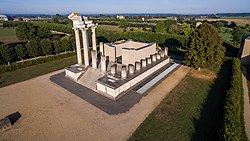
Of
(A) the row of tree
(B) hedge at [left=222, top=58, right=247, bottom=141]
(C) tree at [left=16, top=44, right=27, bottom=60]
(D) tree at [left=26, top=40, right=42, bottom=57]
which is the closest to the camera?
(B) hedge at [left=222, top=58, right=247, bottom=141]

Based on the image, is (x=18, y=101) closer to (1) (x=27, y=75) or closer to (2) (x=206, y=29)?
(1) (x=27, y=75)

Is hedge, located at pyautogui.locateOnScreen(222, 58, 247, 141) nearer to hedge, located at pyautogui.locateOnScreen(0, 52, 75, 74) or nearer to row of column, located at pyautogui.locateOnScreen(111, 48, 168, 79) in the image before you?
row of column, located at pyautogui.locateOnScreen(111, 48, 168, 79)

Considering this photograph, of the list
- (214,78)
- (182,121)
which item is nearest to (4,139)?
(182,121)

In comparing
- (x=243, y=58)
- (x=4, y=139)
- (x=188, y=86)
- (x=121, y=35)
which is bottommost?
(x=4, y=139)

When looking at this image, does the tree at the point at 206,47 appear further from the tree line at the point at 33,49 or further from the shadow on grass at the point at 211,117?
the tree line at the point at 33,49

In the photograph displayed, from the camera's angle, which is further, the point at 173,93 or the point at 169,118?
the point at 173,93

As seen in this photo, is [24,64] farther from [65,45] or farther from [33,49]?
[65,45]

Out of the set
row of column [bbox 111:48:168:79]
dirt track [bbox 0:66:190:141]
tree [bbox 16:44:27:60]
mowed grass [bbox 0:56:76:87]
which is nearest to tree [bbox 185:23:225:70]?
row of column [bbox 111:48:168:79]

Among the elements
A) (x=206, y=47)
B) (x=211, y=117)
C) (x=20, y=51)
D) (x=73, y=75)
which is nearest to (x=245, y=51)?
(x=206, y=47)
